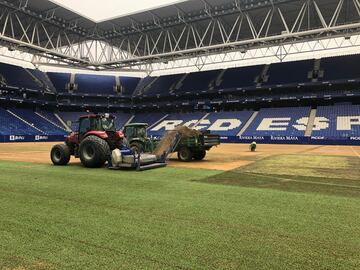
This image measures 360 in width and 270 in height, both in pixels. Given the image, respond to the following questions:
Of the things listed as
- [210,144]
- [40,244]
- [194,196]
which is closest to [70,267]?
[40,244]

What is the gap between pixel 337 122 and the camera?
144 feet

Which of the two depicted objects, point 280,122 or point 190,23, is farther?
point 280,122

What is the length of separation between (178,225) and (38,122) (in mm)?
55089

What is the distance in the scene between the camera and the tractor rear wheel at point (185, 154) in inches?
682

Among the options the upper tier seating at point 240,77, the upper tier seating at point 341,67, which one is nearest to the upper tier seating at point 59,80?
the upper tier seating at point 240,77

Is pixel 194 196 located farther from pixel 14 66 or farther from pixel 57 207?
pixel 14 66

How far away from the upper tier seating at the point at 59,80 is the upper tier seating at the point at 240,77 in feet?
101

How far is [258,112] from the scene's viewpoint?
54.2m

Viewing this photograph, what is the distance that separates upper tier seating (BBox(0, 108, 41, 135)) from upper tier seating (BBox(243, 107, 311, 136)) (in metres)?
32.2

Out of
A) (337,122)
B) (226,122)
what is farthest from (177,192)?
(226,122)

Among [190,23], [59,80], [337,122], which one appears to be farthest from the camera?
[59,80]

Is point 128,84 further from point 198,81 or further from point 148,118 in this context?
point 198,81

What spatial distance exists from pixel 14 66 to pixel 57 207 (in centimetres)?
6137

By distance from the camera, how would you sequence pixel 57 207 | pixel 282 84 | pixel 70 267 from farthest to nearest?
pixel 282 84, pixel 57 207, pixel 70 267
